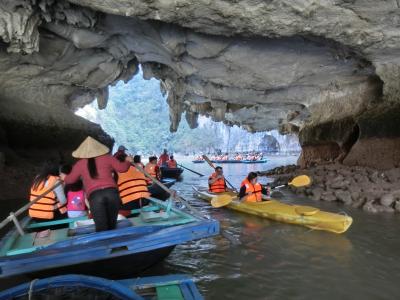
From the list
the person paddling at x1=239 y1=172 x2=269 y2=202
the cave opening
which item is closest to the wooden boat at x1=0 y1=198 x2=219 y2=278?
the person paddling at x1=239 y1=172 x2=269 y2=202

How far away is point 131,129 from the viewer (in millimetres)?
105688

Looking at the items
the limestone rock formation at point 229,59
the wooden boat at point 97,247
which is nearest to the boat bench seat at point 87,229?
the wooden boat at point 97,247

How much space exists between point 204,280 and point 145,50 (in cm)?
916

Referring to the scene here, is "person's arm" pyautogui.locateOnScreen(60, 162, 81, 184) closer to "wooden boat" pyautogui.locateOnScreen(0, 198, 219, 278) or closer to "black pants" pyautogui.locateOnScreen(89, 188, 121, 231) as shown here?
"black pants" pyautogui.locateOnScreen(89, 188, 121, 231)

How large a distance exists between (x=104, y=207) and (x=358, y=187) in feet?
26.4

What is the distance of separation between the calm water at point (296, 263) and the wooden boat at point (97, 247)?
735 mm

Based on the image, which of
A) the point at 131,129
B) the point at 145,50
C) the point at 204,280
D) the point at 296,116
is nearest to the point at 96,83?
the point at 145,50

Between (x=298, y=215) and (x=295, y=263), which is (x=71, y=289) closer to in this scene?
(x=295, y=263)

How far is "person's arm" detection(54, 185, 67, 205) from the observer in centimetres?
528

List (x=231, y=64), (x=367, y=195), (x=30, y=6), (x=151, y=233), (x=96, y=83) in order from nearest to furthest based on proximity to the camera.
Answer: (x=151, y=233), (x=30, y=6), (x=367, y=195), (x=231, y=64), (x=96, y=83)

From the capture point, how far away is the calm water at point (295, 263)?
→ 436 cm

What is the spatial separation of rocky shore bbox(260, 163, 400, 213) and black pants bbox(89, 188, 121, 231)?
269 inches

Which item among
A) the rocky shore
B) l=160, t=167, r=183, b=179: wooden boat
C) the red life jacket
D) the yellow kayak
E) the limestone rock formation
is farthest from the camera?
l=160, t=167, r=183, b=179: wooden boat

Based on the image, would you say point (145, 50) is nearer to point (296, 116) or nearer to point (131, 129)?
point (296, 116)
